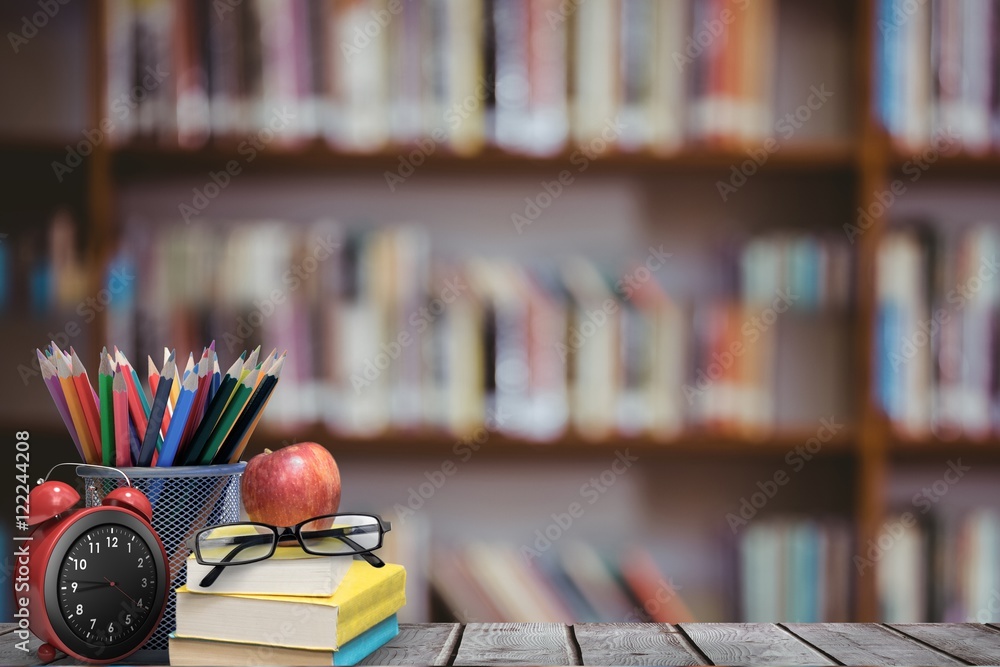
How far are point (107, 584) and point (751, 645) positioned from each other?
49 cm

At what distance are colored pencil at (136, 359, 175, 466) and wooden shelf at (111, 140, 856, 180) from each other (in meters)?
1.26

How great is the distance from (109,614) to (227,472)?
0.13 m

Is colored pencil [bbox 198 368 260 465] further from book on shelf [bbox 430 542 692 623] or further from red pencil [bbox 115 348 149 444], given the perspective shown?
book on shelf [bbox 430 542 692 623]

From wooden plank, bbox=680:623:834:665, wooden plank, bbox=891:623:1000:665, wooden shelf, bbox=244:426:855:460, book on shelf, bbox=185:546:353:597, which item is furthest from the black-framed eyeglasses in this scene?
wooden shelf, bbox=244:426:855:460

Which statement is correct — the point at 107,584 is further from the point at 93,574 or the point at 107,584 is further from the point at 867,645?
the point at 867,645

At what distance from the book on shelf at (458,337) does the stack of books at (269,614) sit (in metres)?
1.22

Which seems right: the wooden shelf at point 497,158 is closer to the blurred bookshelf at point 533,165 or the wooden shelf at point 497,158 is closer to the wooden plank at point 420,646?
the blurred bookshelf at point 533,165

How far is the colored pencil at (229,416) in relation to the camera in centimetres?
71

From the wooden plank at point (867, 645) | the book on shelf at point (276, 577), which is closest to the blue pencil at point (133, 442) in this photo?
the book on shelf at point (276, 577)

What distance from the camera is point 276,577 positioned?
634mm

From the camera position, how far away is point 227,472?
2.37 feet

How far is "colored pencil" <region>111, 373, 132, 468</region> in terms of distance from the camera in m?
0.69

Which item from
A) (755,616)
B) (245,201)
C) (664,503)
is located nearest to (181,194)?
(245,201)

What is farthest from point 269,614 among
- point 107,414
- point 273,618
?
point 107,414
